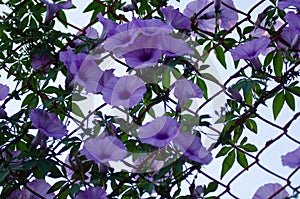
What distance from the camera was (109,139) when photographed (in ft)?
4.28

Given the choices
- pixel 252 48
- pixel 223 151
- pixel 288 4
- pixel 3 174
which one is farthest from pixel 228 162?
pixel 3 174

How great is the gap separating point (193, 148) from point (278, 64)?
30 cm

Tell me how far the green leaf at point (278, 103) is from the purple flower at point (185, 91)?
0.17 m

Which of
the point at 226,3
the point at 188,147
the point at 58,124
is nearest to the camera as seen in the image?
the point at 188,147

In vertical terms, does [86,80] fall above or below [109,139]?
above

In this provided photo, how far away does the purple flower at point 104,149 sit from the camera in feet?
4.19

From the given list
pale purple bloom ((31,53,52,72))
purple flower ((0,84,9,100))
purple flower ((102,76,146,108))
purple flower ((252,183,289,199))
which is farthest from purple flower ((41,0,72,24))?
purple flower ((252,183,289,199))

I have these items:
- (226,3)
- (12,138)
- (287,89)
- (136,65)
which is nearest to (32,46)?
(12,138)

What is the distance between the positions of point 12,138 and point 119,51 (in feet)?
1.17

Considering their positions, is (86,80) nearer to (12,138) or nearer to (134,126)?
(134,126)

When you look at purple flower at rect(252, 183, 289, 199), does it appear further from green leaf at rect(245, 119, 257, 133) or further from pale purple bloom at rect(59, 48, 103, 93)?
pale purple bloom at rect(59, 48, 103, 93)

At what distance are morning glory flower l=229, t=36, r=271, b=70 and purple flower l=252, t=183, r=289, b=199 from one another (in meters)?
0.25

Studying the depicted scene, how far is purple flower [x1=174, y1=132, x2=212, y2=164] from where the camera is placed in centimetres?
127

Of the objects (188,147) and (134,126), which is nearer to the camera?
(188,147)
